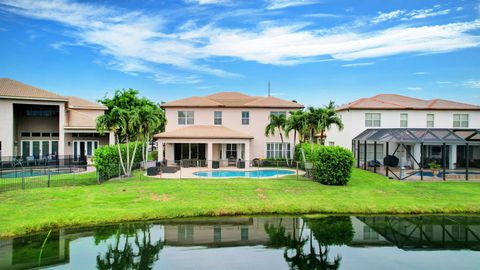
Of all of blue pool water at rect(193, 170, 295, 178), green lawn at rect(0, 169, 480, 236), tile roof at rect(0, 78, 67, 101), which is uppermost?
tile roof at rect(0, 78, 67, 101)

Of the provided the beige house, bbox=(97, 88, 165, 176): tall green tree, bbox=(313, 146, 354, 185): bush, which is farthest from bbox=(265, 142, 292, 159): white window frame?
the beige house

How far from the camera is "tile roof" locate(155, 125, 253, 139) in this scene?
30.0 meters

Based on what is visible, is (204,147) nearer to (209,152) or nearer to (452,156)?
(209,152)

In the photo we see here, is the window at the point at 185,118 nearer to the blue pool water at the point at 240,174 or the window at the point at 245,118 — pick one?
the window at the point at 245,118

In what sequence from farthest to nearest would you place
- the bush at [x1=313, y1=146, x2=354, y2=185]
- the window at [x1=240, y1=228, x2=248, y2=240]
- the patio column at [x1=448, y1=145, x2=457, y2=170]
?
the patio column at [x1=448, y1=145, x2=457, y2=170] → the bush at [x1=313, y1=146, x2=354, y2=185] → the window at [x1=240, y1=228, x2=248, y2=240]

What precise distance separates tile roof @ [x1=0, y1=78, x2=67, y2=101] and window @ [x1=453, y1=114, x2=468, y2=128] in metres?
38.2

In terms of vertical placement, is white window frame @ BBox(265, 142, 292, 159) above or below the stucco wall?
below

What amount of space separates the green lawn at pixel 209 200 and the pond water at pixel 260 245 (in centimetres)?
80

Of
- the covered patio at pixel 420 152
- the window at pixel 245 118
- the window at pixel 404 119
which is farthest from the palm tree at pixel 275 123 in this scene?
the window at pixel 404 119

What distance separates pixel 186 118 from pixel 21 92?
1545cm

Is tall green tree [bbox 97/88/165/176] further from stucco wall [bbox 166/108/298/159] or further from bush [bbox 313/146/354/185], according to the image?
bush [bbox 313/146/354/185]

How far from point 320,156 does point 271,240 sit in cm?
1053

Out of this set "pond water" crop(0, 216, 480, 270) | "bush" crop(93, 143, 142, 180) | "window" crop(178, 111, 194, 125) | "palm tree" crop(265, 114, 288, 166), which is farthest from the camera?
"window" crop(178, 111, 194, 125)

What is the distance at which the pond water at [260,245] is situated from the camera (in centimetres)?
1070
